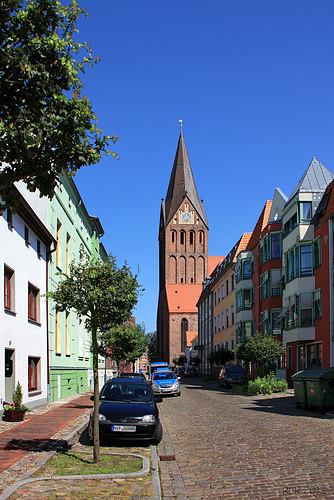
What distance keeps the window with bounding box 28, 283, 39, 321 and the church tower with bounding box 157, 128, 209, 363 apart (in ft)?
269

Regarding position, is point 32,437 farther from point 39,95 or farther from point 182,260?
point 182,260

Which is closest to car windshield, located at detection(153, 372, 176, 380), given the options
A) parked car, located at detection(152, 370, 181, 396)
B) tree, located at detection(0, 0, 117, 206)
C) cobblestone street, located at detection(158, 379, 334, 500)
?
parked car, located at detection(152, 370, 181, 396)

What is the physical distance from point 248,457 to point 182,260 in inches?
3757

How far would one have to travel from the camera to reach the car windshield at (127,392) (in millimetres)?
13523

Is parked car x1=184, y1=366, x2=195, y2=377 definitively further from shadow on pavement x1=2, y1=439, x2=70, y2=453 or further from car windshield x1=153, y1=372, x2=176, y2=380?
shadow on pavement x1=2, y1=439, x2=70, y2=453

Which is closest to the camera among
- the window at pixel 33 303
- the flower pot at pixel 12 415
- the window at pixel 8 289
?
the flower pot at pixel 12 415

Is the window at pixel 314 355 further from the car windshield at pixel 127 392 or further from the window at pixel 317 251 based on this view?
the car windshield at pixel 127 392

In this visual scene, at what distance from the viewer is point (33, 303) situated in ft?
71.7

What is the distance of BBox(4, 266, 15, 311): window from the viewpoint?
17766mm

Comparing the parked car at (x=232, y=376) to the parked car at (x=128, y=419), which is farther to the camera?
the parked car at (x=232, y=376)

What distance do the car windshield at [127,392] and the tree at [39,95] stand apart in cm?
812

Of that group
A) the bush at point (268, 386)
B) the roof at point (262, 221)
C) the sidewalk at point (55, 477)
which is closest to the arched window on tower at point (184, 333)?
the roof at point (262, 221)

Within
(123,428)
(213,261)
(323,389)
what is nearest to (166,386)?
(323,389)

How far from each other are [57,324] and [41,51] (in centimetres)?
2128
